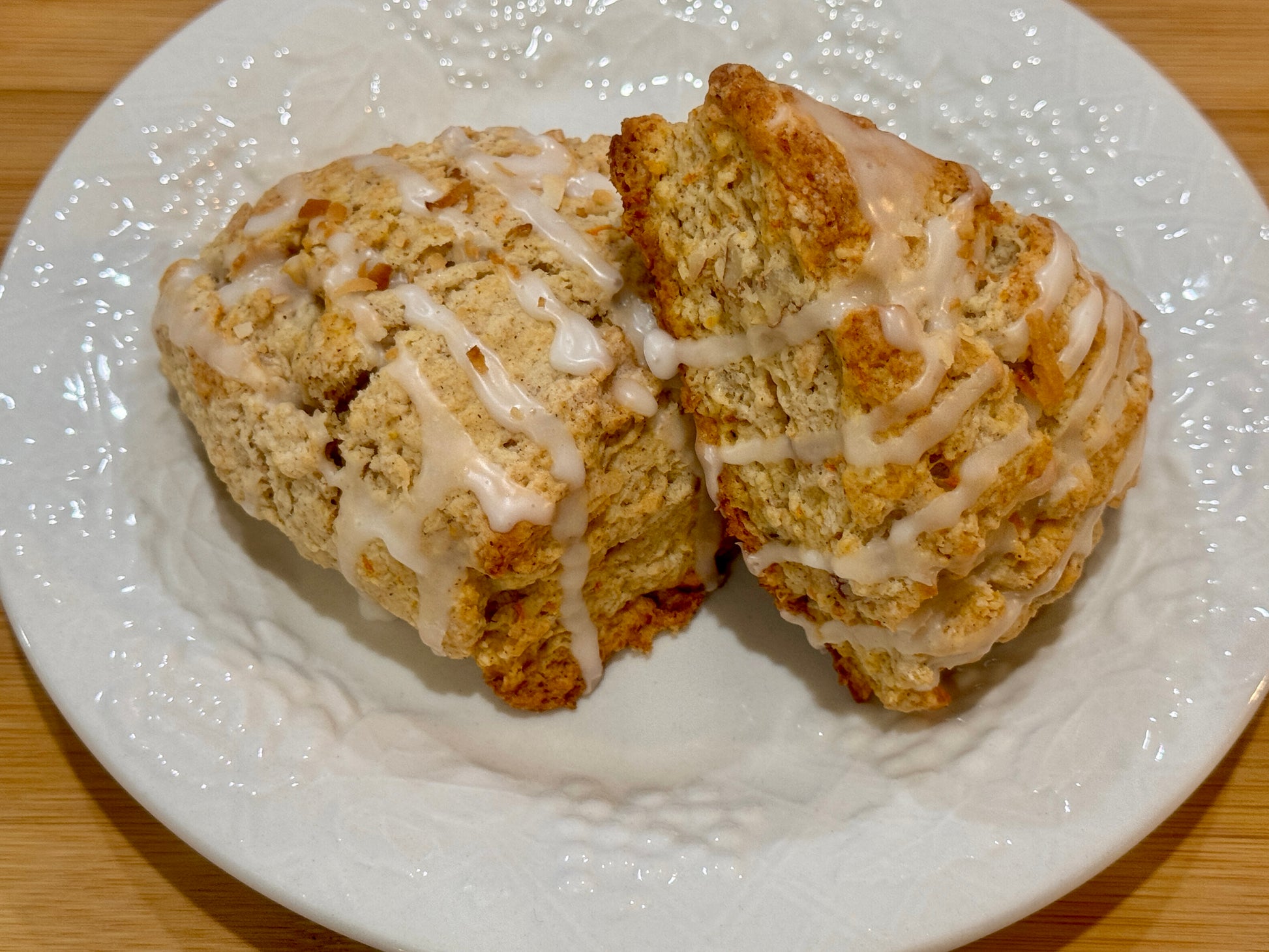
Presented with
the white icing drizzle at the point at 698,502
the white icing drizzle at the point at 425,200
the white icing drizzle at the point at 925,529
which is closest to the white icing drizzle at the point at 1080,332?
the white icing drizzle at the point at 925,529

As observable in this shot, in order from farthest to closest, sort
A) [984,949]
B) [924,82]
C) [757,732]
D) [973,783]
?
1. [924,82]
2. [757,732]
3. [984,949]
4. [973,783]

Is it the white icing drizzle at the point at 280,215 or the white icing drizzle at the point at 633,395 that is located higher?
the white icing drizzle at the point at 280,215

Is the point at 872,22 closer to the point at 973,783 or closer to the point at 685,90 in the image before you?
the point at 685,90

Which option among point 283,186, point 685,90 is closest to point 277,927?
point 283,186

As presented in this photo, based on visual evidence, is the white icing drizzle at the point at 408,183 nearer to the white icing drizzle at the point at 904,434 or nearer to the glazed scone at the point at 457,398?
the glazed scone at the point at 457,398

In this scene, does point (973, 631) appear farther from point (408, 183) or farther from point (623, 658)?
point (408, 183)

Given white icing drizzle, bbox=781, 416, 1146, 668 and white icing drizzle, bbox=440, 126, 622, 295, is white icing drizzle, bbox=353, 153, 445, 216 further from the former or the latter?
white icing drizzle, bbox=781, 416, 1146, 668

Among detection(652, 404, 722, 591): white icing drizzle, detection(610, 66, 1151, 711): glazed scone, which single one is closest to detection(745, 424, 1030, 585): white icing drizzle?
detection(610, 66, 1151, 711): glazed scone
